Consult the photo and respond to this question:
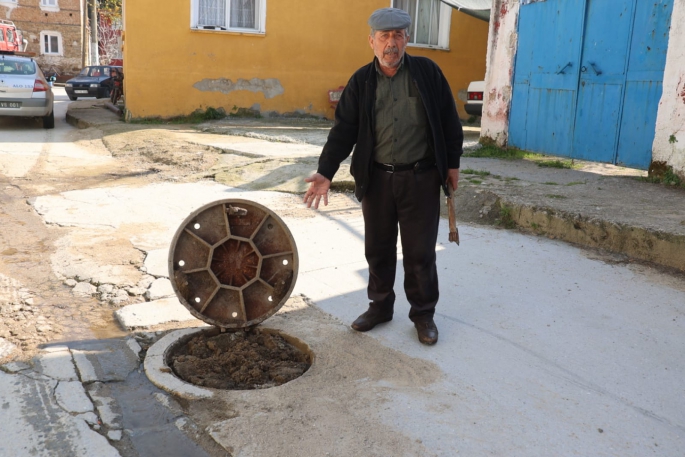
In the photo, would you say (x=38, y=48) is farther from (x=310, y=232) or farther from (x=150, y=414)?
(x=150, y=414)

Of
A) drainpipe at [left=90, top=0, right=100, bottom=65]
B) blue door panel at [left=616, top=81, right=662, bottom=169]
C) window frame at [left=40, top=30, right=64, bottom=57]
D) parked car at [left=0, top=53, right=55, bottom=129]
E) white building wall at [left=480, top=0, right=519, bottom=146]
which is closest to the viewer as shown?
blue door panel at [left=616, top=81, right=662, bottom=169]

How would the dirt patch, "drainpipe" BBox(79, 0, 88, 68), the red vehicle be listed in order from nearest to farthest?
1. the dirt patch
2. the red vehicle
3. "drainpipe" BBox(79, 0, 88, 68)

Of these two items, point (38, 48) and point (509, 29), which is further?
point (38, 48)

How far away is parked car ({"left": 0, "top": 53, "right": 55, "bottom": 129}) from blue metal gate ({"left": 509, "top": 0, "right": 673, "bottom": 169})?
31.4 feet

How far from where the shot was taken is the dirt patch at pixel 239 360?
3.27 metres

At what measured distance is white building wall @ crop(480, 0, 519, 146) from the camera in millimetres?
9797

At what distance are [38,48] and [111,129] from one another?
31.1 metres

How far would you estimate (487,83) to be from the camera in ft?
33.9

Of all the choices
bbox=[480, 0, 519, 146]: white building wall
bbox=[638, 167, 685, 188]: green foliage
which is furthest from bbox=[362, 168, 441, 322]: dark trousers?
bbox=[480, 0, 519, 146]: white building wall

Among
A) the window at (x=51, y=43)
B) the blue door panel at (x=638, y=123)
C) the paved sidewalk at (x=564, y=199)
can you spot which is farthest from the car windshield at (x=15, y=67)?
the window at (x=51, y=43)

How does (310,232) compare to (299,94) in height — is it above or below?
below

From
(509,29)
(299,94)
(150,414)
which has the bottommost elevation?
(150,414)

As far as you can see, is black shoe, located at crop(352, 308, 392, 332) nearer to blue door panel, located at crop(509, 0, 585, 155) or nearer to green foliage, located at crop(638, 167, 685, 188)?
green foliage, located at crop(638, 167, 685, 188)

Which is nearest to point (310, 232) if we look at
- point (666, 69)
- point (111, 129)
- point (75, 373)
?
point (75, 373)
